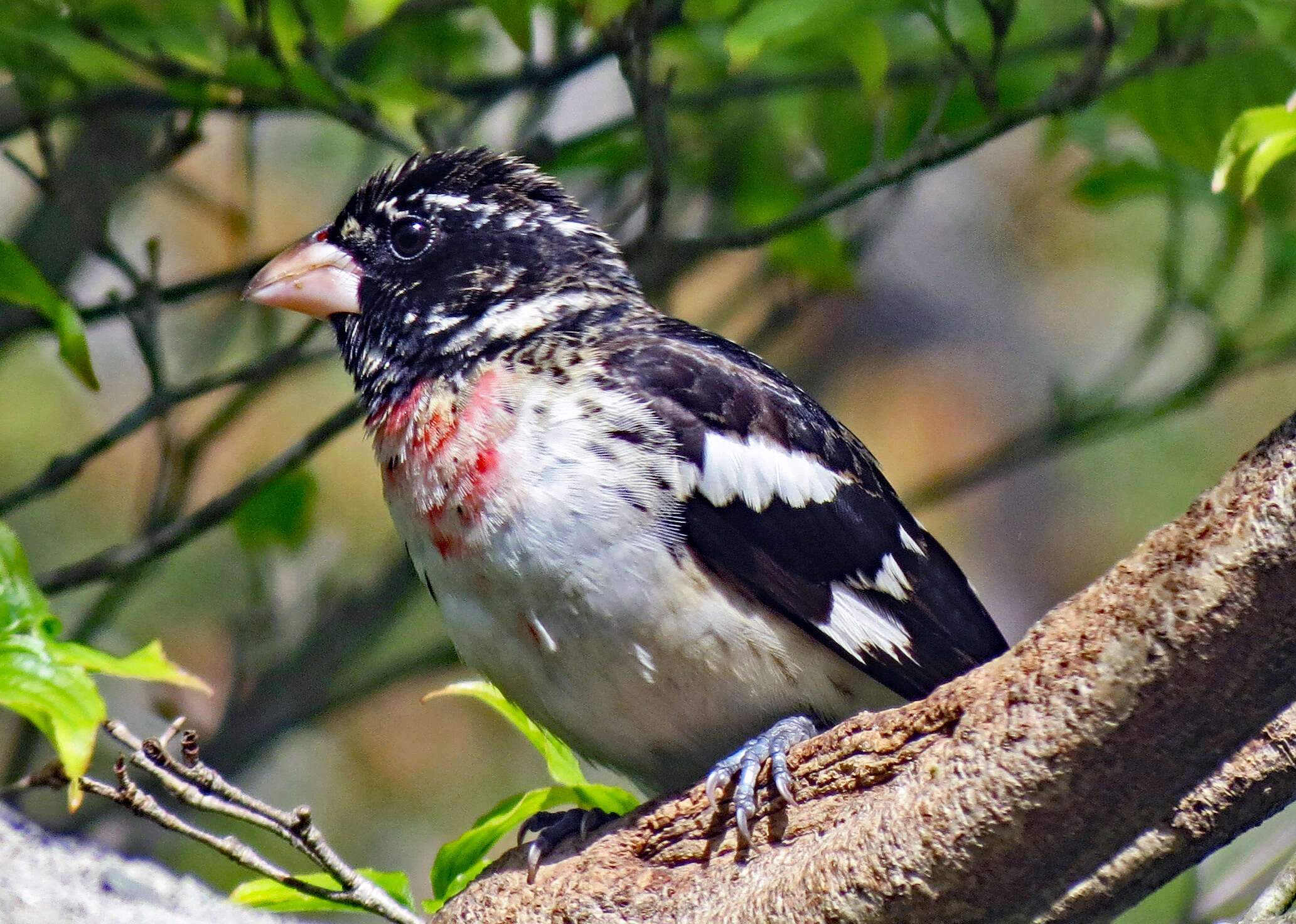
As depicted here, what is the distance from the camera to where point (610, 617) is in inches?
115

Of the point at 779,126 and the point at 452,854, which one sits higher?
the point at 779,126

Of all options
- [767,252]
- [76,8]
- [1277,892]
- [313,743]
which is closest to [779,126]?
[767,252]

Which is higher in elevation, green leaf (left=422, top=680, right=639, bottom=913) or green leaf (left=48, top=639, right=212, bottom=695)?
green leaf (left=48, top=639, right=212, bottom=695)

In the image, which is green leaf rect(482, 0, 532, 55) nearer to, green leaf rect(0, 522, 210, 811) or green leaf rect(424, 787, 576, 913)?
green leaf rect(0, 522, 210, 811)

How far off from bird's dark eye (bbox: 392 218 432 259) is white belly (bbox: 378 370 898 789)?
777 millimetres

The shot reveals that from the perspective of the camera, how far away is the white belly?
2.95 meters

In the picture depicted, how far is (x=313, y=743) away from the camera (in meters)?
8.22

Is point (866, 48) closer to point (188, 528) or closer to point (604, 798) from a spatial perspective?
point (604, 798)

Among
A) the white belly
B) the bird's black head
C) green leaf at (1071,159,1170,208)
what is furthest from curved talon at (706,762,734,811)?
green leaf at (1071,159,1170,208)

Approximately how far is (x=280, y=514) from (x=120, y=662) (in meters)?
2.19

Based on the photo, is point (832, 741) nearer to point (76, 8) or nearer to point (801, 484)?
point (801, 484)

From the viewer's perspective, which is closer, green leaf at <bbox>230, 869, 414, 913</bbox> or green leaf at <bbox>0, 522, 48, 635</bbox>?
green leaf at <bbox>0, 522, 48, 635</bbox>

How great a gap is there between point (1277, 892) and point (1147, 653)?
2.31 ft

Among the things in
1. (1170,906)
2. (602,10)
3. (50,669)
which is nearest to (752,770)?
(50,669)
